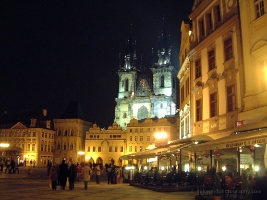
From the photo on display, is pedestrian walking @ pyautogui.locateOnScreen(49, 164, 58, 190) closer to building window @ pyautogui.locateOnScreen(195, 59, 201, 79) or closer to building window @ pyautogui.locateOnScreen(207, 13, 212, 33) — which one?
building window @ pyautogui.locateOnScreen(195, 59, 201, 79)

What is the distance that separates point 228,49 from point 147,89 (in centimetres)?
8676

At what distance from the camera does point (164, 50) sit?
113 metres

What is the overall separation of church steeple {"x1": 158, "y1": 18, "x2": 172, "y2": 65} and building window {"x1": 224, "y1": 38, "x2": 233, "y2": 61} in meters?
89.6

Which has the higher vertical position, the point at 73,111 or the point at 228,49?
the point at 73,111

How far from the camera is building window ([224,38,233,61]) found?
20531 mm

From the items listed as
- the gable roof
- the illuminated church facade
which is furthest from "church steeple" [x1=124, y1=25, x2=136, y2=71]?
the gable roof

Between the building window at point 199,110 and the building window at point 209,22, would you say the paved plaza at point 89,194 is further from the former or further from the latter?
the building window at point 209,22

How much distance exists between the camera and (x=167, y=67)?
109 metres

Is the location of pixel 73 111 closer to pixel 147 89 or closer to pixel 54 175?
pixel 147 89

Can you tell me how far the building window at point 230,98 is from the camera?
64.6ft

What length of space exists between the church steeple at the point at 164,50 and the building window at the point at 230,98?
9064cm

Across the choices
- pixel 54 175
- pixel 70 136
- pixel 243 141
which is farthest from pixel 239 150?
pixel 70 136

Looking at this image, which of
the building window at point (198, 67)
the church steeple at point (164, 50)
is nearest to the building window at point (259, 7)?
the building window at point (198, 67)

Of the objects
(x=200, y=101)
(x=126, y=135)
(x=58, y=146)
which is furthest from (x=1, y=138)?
(x=200, y=101)
